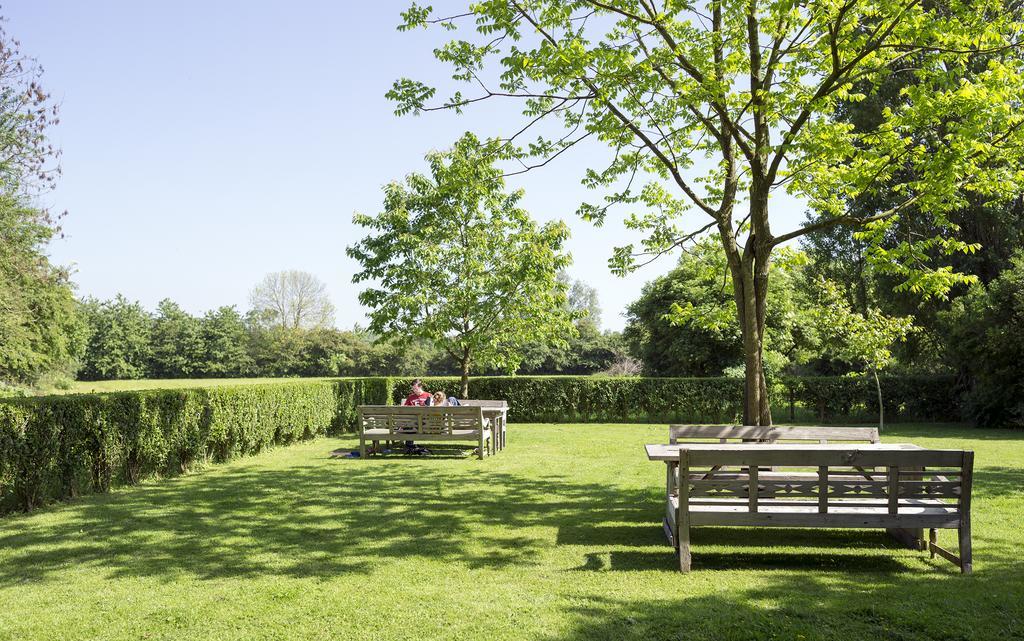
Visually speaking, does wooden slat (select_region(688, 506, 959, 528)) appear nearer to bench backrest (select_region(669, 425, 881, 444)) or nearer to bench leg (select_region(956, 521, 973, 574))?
bench leg (select_region(956, 521, 973, 574))

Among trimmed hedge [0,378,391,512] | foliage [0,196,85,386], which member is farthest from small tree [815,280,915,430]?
foliage [0,196,85,386]

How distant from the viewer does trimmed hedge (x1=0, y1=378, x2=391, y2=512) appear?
28.9 ft

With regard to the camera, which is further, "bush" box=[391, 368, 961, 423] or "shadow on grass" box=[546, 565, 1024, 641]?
"bush" box=[391, 368, 961, 423]

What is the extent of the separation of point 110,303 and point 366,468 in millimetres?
58464

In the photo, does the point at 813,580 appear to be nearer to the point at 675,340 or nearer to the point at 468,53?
the point at 468,53

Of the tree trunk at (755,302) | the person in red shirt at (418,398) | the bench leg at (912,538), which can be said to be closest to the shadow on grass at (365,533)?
the bench leg at (912,538)

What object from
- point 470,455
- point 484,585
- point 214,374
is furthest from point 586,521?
point 214,374

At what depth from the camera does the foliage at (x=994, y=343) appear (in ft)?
69.1

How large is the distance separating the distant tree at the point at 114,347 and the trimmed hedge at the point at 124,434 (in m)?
47.6

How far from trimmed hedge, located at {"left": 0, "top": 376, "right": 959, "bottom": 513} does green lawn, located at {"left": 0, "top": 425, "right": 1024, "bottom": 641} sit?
59cm

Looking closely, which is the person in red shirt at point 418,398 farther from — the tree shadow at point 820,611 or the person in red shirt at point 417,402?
the tree shadow at point 820,611

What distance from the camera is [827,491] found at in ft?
20.2

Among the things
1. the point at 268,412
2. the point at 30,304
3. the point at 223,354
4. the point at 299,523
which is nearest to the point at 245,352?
the point at 223,354

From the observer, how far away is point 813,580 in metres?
5.79
